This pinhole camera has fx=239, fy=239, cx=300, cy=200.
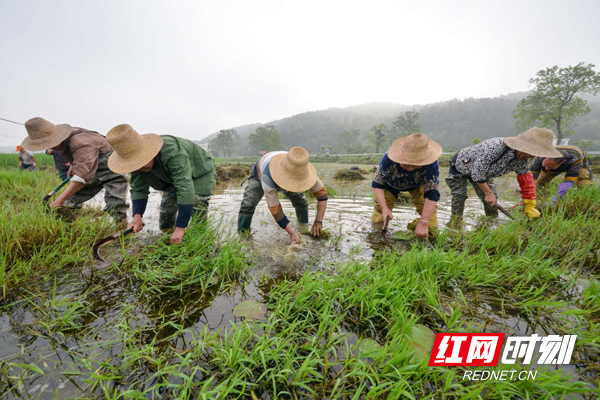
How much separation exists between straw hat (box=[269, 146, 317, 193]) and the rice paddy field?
2.81 ft

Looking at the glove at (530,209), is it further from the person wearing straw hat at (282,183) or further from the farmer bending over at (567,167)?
the person wearing straw hat at (282,183)

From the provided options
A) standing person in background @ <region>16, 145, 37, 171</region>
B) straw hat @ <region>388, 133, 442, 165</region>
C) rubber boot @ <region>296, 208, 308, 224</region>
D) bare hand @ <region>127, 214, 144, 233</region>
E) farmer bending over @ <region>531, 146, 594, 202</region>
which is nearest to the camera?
bare hand @ <region>127, 214, 144, 233</region>

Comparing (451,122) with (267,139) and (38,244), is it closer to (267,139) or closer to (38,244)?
(267,139)

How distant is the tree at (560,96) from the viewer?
82.2ft

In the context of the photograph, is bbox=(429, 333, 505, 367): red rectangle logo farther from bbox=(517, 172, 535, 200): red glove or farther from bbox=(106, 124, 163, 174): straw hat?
bbox=(517, 172, 535, 200): red glove

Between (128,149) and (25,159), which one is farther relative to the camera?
(25,159)

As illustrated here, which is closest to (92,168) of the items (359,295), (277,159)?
(277,159)

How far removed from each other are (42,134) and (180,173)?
2342mm

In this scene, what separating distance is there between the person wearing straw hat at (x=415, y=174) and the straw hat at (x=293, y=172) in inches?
48.1

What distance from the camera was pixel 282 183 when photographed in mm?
2834

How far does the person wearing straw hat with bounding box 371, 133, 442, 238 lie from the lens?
3037mm

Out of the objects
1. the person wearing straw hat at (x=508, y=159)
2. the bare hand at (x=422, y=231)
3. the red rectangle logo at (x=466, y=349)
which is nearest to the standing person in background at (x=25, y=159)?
the bare hand at (x=422, y=231)

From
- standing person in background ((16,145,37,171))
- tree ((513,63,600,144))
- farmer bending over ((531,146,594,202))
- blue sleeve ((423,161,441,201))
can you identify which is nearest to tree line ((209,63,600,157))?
tree ((513,63,600,144))

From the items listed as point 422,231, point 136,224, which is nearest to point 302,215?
point 422,231
